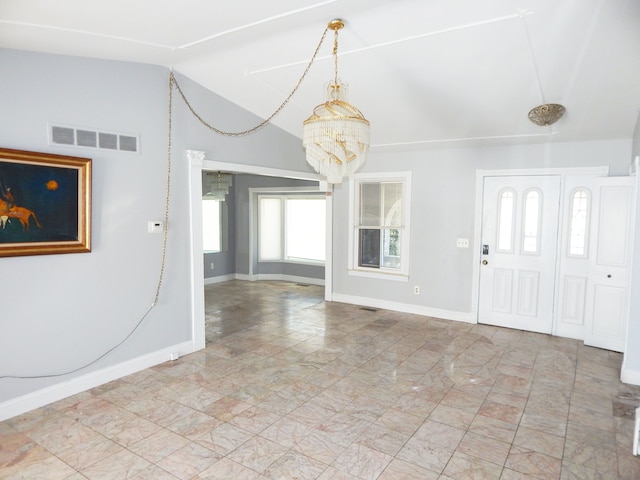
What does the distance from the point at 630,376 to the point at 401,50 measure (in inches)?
136

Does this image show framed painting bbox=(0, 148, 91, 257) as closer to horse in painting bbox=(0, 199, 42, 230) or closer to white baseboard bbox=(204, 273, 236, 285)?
horse in painting bbox=(0, 199, 42, 230)

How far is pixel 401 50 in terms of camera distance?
133 inches

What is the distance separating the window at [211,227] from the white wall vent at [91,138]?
4745 millimetres

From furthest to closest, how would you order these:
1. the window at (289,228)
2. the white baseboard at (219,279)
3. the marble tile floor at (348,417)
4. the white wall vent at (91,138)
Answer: the window at (289,228), the white baseboard at (219,279), the white wall vent at (91,138), the marble tile floor at (348,417)

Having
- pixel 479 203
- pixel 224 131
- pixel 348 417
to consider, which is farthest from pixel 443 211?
pixel 348 417

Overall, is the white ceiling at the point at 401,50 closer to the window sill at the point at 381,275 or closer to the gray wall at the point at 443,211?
the gray wall at the point at 443,211

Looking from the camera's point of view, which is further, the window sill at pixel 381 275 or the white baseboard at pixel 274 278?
the white baseboard at pixel 274 278

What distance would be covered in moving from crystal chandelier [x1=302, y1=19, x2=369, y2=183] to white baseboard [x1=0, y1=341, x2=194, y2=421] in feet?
8.00

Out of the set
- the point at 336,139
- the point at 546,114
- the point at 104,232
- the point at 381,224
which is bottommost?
the point at 104,232

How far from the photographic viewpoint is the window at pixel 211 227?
8.43 m

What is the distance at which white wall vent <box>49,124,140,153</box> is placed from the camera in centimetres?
320

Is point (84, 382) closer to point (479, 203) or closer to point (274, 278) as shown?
point (479, 203)

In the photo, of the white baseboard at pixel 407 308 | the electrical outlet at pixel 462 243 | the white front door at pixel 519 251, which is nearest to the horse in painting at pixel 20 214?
the white baseboard at pixel 407 308

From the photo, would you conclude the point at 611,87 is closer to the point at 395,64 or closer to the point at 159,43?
the point at 395,64
